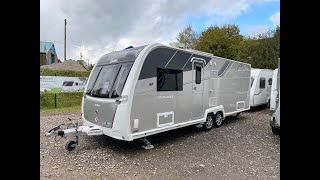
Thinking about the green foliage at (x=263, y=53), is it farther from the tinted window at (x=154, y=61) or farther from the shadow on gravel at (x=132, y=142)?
the tinted window at (x=154, y=61)

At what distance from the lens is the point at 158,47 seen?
5664 mm

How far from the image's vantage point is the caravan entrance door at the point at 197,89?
6.82 meters

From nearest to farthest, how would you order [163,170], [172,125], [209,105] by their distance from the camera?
[163,170] < [172,125] < [209,105]

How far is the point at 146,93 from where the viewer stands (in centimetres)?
538

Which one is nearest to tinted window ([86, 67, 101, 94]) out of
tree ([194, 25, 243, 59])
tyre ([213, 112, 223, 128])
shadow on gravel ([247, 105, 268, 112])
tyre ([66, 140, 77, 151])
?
tyre ([66, 140, 77, 151])

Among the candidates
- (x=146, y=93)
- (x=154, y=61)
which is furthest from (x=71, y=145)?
(x=154, y=61)

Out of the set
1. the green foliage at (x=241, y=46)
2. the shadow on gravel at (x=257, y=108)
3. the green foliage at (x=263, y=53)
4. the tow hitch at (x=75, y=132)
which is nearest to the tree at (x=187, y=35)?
the green foliage at (x=241, y=46)

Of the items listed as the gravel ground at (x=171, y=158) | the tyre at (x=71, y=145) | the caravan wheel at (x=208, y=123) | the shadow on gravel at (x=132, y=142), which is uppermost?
Result: the caravan wheel at (x=208, y=123)

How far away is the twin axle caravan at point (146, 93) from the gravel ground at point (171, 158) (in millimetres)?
446

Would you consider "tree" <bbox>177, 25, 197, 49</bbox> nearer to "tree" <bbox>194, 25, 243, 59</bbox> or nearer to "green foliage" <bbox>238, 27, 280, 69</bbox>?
"tree" <bbox>194, 25, 243, 59</bbox>
